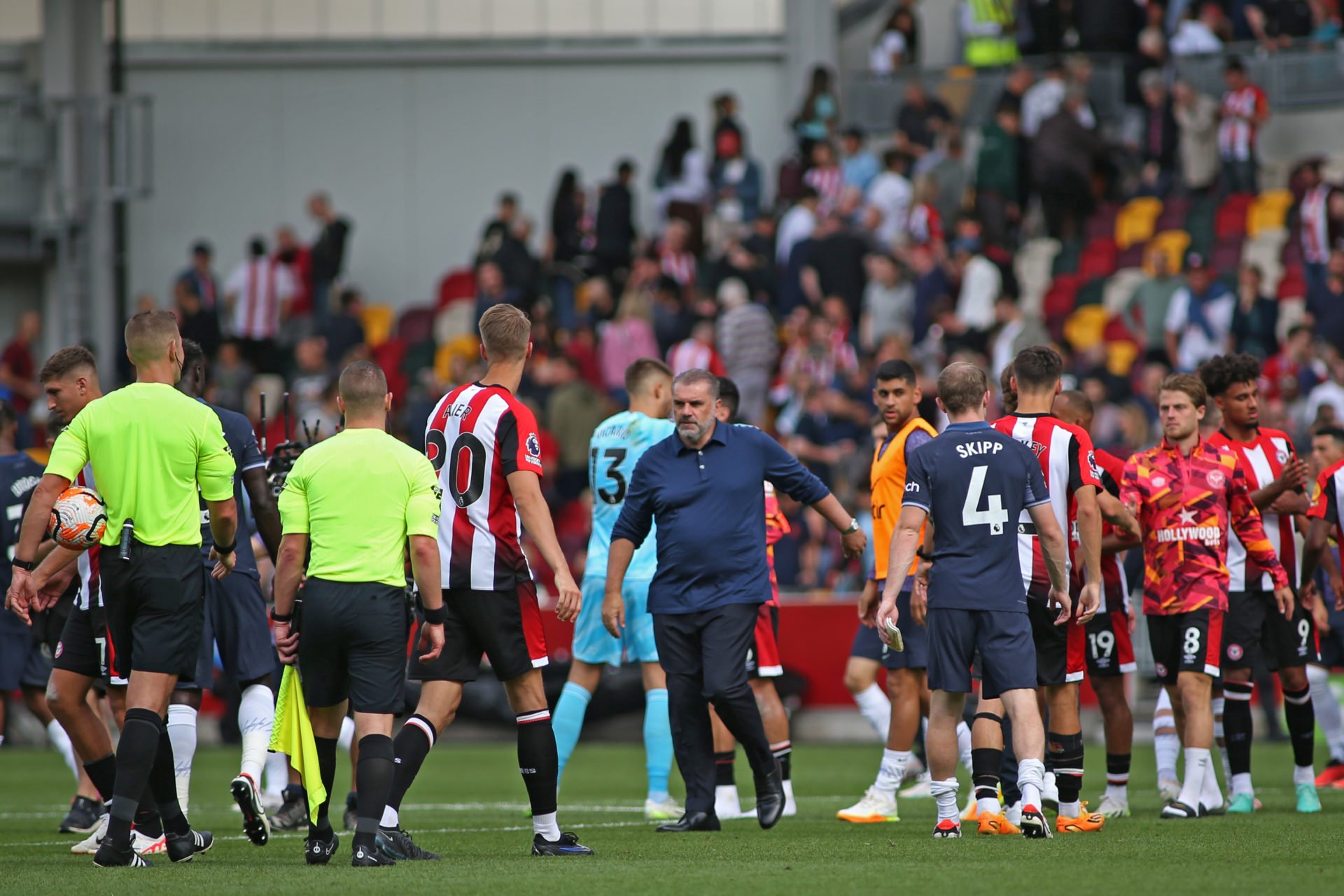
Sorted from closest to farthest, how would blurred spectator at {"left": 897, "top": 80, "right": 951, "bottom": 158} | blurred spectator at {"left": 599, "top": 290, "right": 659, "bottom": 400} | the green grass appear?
the green grass
blurred spectator at {"left": 599, "top": 290, "right": 659, "bottom": 400}
blurred spectator at {"left": 897, "top": 80, "right": 951, "bottom": 158}

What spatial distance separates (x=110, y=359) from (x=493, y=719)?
9671mm

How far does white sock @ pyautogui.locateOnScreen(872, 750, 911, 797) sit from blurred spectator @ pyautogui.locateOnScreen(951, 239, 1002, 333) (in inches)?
447

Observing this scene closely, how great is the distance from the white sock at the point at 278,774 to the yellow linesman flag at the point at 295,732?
315cm

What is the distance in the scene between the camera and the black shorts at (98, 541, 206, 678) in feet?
25.5

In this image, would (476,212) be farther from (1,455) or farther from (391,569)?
(391,569)

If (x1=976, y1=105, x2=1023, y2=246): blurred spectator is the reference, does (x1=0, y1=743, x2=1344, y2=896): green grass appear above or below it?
below

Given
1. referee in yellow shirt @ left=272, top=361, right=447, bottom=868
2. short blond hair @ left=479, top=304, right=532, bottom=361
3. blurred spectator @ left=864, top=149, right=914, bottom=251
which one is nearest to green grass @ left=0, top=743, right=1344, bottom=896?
referee in yellow shirt @ left=272, top=361, right=447, bottom=868

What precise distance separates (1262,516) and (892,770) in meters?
2.76

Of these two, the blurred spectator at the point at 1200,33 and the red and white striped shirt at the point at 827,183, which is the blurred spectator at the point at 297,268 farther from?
the blurred spectator at the point at 1200,33

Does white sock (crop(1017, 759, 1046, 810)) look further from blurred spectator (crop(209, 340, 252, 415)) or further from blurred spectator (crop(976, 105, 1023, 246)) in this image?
blurred spectator (crop(209, 340, 252, 415))

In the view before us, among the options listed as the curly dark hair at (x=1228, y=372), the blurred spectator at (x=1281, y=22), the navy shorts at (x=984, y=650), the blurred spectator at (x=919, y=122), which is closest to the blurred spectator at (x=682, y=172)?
the blurred spectator at (x=919, y=122)

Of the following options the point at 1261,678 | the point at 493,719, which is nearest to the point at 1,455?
the point at 493,719

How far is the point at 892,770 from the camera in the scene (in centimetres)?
966

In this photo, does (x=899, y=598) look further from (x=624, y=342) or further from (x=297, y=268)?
(x=297, y=268)
